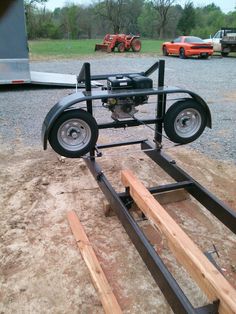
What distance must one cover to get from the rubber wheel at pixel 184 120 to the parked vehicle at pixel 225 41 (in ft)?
61.4

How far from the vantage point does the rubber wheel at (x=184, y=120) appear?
3.71 meters

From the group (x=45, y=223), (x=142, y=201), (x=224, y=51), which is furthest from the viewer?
(x=224, y=51)

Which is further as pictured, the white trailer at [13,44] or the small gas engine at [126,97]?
the white trailer at [13,44]

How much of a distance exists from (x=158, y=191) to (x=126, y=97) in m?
1.06

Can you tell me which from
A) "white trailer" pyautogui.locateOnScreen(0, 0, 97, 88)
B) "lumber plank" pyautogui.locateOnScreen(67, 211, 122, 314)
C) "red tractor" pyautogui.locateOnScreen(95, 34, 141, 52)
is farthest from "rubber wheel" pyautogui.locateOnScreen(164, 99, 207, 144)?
"red tractor" pyautogui.locateOnScreen(95, 34, 141, 52)

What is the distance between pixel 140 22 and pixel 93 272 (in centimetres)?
6265

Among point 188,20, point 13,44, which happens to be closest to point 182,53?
point 13,44

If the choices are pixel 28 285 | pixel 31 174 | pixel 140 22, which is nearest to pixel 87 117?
pixel 31 174

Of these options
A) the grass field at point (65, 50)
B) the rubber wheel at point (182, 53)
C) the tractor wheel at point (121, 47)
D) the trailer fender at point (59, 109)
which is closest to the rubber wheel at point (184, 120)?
the trailer fender at point (59, 109)

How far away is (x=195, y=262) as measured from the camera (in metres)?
2.13

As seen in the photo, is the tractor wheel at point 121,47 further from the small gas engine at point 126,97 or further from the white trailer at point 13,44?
the small gas engine at point 126,97

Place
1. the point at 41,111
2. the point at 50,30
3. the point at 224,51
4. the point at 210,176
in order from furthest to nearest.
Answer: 1. the point at 50,30
2. the point at 224,51
3. the point at 41,111
4. the point at 210,176

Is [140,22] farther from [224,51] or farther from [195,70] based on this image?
[195,70]

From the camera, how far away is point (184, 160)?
482 cm
